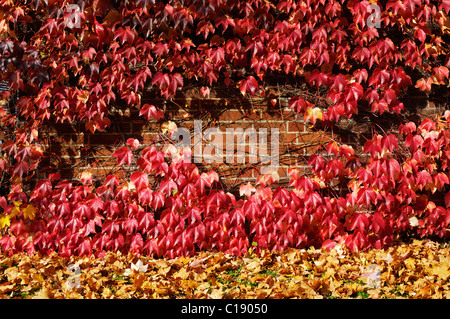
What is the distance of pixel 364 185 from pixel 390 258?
23.4 inches

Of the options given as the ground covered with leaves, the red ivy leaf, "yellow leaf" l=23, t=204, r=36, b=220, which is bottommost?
the ground covered with leaves

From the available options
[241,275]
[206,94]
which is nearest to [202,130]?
[206,94]

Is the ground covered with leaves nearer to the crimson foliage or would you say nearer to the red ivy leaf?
the crimson foliage

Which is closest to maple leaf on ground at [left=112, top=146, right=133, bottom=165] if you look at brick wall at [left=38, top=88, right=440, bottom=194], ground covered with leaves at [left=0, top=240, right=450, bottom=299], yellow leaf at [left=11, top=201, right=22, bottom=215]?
brick wall at [left=38, top=88, right=440, bottom=194]

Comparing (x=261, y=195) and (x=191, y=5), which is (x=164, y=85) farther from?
(x=261, y=195)

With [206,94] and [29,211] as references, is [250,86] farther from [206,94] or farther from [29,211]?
[29,211]

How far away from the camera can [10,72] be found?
117 inches

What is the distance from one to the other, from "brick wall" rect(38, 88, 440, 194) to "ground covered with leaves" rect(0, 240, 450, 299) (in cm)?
70

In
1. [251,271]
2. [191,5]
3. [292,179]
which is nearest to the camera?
[251,271]

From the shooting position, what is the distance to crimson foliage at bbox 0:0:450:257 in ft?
9.84

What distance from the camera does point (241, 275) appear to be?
2.61m

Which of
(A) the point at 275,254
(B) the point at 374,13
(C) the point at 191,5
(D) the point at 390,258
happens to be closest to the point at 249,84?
(C) the point at 191,5

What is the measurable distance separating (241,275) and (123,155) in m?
1.28

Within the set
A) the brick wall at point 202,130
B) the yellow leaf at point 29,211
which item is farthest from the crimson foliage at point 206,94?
the brick wall at point 202,130
